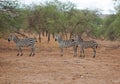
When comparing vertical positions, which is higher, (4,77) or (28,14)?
(28,14)

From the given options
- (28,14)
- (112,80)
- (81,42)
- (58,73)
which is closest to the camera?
(112,80)

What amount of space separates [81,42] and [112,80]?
408 inches

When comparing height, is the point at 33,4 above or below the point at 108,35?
above

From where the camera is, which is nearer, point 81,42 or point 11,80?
point 11,80

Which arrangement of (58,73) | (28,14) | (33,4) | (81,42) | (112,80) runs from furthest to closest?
(33,4)
(28,14)
(81,42)
(58,73)
(112,80)

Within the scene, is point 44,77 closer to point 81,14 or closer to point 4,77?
point 4,77

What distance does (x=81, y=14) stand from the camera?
136 feet

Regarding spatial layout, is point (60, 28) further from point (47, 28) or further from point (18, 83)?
point (18, 83)

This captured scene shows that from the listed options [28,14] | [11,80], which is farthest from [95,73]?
[28,14]

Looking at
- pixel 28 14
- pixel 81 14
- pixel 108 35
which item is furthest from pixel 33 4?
pixel 108 35

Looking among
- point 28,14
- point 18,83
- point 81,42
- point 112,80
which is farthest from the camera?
point 28,14

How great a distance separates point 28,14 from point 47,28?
3.71 metres

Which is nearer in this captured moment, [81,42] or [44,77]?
[44,77]

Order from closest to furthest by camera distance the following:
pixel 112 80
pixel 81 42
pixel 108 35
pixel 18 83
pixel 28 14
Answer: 1. pixel 18 83
2. pixel 112 80
3. pixel 81 42
4. pixel 28 14
5. pixel 108 35
